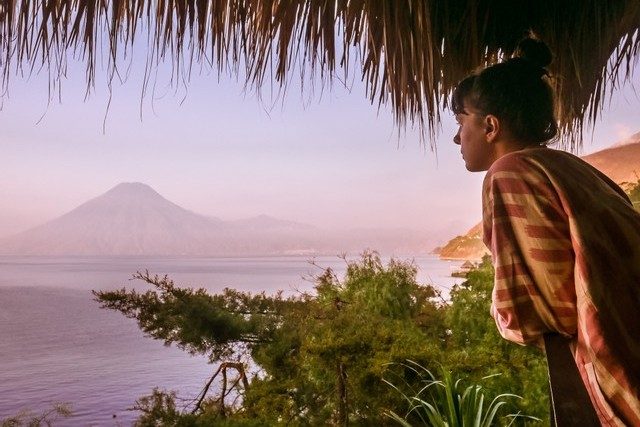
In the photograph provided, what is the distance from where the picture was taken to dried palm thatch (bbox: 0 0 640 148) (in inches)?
41.3

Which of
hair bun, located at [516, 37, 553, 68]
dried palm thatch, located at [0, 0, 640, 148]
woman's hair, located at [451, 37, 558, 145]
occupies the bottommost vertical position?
woman's hair, located at [451, 37, 558, 145]

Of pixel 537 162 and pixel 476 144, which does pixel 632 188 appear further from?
pixel 537 162

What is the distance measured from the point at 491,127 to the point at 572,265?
28 cm

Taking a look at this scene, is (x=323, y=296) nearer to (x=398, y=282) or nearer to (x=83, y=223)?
(x=398, y=282)

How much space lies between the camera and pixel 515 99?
90 centimetres

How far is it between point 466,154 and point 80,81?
0.78 metres

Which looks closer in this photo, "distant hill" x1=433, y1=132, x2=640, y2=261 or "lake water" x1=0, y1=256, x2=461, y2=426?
"distant hill" x1=433, y1=132, x2=640, y2=261

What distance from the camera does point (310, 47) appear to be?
4.00 feet

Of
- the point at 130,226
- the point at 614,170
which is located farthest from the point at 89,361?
the point at 130,226

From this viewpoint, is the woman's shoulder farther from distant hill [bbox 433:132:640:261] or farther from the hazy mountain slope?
the hazy mountain slope

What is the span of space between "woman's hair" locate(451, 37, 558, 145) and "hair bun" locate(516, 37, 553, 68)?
2.5 inches

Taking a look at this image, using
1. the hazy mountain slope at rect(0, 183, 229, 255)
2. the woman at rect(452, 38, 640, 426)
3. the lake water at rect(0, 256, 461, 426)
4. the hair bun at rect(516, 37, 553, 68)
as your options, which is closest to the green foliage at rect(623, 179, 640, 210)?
the lake water at rect(0, 256, 461, 426)

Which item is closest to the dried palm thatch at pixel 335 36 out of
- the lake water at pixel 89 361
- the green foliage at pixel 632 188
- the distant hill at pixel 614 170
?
the distant hill at pixel 614 170

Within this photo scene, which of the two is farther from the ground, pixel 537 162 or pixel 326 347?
pixel 537 162
